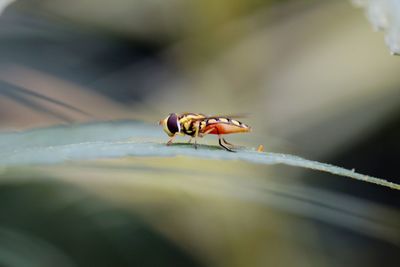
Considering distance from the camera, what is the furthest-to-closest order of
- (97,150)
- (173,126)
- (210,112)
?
(210,112)
(173,126)
(97,150)

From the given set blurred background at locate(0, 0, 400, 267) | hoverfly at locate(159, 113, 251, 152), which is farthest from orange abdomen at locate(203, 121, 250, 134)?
blurred background at locate(0, 0, 400, 267)

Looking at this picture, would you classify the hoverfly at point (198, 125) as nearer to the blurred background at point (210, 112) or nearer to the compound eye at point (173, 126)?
the compound eye at point (173, 126)

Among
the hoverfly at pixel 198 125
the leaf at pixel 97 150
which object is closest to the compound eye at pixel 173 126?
the hoverfly at pixel 198 125

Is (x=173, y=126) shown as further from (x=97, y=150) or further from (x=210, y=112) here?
(x=210, y=112)

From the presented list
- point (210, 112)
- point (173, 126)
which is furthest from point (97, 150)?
point (210, 112)

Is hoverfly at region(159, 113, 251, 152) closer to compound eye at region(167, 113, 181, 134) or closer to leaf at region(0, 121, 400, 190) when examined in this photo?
compound eye at region(167, 113, 181, 134)

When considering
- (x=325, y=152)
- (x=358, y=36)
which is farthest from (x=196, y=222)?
(x=358, y=36)

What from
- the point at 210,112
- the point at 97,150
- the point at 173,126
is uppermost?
the point at 210,112

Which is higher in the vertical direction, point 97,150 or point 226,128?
point 226,128

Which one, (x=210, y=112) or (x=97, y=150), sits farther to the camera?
(x=210, y=112)

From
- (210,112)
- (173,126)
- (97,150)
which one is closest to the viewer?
(97,150)
